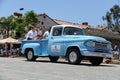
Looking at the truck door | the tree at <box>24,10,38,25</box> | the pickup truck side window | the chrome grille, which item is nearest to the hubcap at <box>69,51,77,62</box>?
the truck door

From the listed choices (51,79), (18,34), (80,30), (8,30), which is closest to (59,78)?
(51,79)

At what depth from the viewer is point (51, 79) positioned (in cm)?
1023

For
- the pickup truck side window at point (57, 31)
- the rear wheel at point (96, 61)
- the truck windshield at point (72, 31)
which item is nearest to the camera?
the rear wheel at point (96, 61)

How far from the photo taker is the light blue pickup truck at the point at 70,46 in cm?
1656

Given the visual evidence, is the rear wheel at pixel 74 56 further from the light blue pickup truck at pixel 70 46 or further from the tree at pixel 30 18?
the tree at pixel 30 18

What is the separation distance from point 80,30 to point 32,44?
2.58 meters

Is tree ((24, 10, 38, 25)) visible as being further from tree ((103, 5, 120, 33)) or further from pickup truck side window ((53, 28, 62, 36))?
pickup truck side window ((53, 28, 62, 36))

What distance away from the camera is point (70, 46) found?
56.3ft

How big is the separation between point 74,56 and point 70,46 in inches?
23.8

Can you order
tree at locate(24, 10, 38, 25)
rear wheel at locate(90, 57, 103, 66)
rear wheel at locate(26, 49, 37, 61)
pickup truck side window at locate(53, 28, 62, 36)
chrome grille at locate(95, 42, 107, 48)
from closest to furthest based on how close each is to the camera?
chrome grille at locate(95, 42, 107, 48)
rear wheel at locate(90, 57, 103, 66)
pickup truck side window at locate(53, 28, 62, 36)
rear wheel at locate(26, 49, 37, 61)
tree at locate(24, 10, 38, 25)

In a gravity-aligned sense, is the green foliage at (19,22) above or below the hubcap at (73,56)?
above

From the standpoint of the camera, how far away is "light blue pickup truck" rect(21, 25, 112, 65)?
16562mm

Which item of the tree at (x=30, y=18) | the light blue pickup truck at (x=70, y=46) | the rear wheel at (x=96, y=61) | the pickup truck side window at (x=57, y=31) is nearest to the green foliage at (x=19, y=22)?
the tree at (x=30, y=18)

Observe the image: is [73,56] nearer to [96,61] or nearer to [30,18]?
[96,61]
